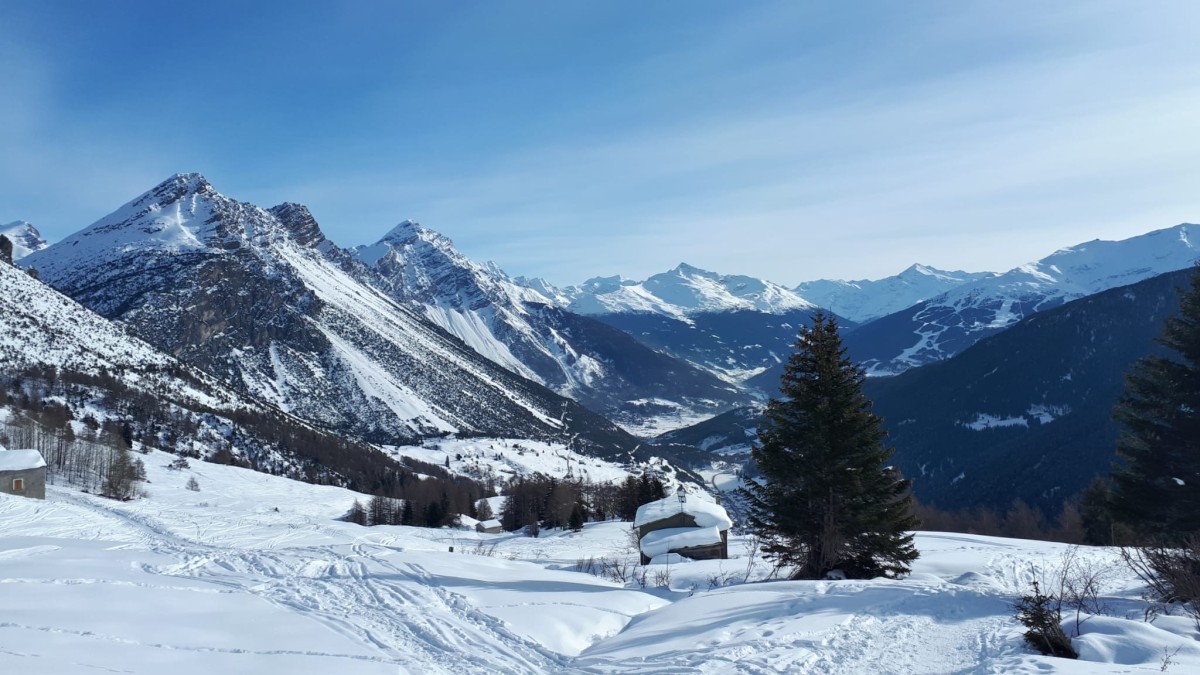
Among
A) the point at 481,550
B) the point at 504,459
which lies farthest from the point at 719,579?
the point at 504,459

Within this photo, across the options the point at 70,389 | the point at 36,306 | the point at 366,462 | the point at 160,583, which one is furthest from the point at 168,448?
the point at 160,583

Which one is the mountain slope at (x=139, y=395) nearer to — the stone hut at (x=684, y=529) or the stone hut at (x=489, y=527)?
the stone hut at (x=489, y=527)

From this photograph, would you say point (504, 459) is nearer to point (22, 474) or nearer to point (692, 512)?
point (22, 474)

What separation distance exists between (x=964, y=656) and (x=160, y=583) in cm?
1289

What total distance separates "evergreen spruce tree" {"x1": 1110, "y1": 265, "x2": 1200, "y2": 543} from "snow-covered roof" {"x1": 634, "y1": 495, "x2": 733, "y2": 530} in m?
15.2

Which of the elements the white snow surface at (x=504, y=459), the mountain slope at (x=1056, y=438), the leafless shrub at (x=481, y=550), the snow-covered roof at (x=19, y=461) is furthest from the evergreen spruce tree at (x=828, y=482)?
the mountain slope at (x=1056, y=438)

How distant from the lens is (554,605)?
12383 millimetres

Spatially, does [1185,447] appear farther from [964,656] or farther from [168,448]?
[168,448]

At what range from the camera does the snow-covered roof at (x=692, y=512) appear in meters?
32.0

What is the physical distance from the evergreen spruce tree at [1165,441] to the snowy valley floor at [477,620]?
14.0ft

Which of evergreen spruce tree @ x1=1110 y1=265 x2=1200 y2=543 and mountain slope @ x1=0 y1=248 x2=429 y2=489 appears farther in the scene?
mountain slope @ x1=0 y1=248 x2=429 y2=489

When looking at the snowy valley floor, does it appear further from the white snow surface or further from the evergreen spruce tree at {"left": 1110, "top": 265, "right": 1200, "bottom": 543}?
the white snow surface

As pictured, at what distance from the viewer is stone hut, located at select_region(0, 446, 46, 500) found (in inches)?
1804

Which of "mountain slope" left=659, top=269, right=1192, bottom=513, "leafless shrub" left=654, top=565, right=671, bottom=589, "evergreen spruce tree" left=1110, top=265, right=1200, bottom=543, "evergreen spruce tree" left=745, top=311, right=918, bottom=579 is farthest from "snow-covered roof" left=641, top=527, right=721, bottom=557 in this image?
"mountain slope" left=659, top=269, right=1192, bottom=513
